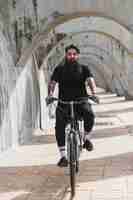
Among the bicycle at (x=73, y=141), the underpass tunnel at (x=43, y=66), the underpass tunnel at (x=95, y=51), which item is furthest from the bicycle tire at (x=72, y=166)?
the underpass tunnel at (x=95, y=51)

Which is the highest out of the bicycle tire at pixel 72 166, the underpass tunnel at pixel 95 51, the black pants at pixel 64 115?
the black pants at pixel 64 115

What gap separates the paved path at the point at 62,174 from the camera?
7.87m

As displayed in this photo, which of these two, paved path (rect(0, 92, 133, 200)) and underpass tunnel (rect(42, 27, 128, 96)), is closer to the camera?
paved path (rect(0, 92, 133, 200))

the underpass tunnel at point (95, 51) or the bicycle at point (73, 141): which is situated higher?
the bicycle at point (73, 141)

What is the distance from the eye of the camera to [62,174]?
9539mm

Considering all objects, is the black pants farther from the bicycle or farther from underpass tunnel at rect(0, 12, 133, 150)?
underpass tunnel at rect(0, 12, 133, 150)

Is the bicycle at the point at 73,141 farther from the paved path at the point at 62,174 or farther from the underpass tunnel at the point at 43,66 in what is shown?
the underpass tunnel at the point at 43,66

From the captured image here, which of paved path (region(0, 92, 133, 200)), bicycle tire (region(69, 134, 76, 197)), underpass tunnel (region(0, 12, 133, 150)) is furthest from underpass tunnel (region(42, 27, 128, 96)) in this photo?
bicycle tire (region(69, 134, 76, 197))

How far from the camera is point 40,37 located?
1548cm

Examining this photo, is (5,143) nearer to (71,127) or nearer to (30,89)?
(71,127)

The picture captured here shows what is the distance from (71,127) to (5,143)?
16.9 feet

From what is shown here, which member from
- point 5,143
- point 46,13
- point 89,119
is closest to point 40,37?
point 46,13

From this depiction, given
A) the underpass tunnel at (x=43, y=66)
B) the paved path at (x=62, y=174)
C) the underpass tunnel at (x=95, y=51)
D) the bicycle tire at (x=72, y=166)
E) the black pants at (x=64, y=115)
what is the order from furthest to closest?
the underpass tunnel at (x=95, y=51)
the underpass tunnel at (x=43, y=66)
the black pants at (x=64, y=115)
the paved path at (x=62, y=174)
the bicycle tire at (x=72, y=166)

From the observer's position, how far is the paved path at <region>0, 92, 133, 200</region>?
25.8ft
